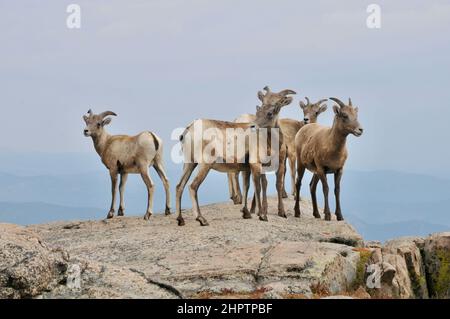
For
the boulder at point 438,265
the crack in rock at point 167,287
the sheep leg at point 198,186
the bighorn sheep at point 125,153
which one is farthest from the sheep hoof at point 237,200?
the crack in rock at point 167,287

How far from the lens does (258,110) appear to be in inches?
843

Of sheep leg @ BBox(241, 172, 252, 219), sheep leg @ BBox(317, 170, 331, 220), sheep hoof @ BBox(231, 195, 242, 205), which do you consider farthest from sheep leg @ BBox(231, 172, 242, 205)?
sheep leg @ BBox(241, 172, 252, 219)

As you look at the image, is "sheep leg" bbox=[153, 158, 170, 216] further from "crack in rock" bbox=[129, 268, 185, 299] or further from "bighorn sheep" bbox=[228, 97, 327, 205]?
"crack in rock" bbox=[129, 268, 185, 299]

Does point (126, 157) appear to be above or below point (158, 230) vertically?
above

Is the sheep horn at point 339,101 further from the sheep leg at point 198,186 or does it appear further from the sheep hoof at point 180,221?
the sheep hoof at point 180,221

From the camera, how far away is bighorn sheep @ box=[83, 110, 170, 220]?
77.8ft

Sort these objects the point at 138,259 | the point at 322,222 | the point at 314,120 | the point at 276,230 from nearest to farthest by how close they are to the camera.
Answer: the point at 138,259 → the point at 276,230 → the point at 322,222 → the point at 314,120

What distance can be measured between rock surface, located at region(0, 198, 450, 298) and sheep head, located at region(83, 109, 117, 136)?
2921mm

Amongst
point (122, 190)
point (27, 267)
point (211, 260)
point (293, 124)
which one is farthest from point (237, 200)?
point (27, 267)

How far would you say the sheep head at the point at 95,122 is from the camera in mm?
24547

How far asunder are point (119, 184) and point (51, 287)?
1229 centimetres

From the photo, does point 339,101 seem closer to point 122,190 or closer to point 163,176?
point 163,176
